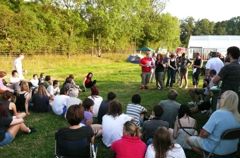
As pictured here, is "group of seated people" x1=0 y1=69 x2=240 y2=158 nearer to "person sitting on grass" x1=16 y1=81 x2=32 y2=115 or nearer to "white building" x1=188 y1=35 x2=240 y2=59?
"person sitting on grass" x1=16 y1=81 x2=32 y2=115

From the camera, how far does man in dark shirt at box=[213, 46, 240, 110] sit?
743cm

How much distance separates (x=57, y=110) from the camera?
440 inches

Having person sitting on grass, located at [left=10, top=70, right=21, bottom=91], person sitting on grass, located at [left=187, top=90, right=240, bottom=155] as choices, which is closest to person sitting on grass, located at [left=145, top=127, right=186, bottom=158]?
person sitting on grass, located at [left=187, top=90, right=240, bottom=155]

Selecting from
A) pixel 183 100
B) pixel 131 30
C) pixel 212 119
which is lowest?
pixel 183 100

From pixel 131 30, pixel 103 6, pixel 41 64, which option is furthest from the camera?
pixel 131 30

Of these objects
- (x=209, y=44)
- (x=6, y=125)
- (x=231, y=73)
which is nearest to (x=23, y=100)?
(x=6, y=125)

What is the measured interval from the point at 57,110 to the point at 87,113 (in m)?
2.93

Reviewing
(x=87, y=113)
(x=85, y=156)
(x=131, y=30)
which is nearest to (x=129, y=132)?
(x=85, y=156)

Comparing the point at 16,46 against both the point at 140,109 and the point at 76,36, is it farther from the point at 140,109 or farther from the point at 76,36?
the point at 140,109

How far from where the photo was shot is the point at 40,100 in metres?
11.7

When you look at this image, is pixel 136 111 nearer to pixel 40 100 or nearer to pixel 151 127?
pixel 151 127

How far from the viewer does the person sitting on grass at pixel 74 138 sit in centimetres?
570

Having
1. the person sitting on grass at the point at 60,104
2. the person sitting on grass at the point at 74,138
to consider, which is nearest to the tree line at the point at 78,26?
the person sitting on grass at the point at 60,104

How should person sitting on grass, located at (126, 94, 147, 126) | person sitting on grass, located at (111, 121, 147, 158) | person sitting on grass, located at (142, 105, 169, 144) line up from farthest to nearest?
person sitting on grass, located at (126, 94, 147, 126), person sitting on grass, located at (142, 105, 169, 144), person sitting on grass, located at (111, 121, 147, 158)
